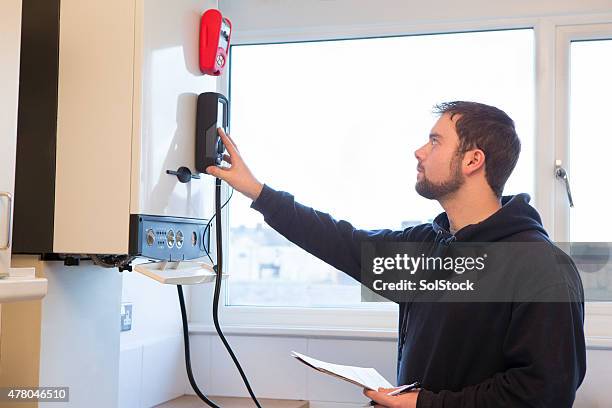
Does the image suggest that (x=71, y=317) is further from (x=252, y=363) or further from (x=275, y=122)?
(x=275, y=122)

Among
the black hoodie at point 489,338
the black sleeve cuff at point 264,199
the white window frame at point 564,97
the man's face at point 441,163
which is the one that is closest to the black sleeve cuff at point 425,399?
the black hoodie at point 489,338

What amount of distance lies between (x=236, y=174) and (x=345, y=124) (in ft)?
2.85

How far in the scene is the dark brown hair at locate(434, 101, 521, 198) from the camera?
66.6 inches

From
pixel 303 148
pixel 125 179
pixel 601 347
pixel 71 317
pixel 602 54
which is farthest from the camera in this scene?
pixel 303 148

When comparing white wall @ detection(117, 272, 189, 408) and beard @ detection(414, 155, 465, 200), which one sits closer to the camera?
beard @ detection(414, 155, 465, 200)

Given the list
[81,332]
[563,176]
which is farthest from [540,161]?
[81,332]

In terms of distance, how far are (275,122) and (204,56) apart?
91cm

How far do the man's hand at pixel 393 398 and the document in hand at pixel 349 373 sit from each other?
15 mm

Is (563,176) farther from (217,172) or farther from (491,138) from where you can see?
(217,172)

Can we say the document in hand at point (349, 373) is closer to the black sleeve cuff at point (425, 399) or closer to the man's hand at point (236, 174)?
the black sleeve cuff at point (425, 399)

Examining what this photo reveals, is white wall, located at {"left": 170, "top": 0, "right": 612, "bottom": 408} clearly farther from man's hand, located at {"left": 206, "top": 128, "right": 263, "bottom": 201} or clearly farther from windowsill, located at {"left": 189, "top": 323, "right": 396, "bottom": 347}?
man's hand, located at {"left": 206, "top": 128, "right": 263, "bottom": 201}

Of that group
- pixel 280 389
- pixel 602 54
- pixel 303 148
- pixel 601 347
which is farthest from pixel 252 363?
pixel 602 54

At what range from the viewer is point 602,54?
233 centimetres

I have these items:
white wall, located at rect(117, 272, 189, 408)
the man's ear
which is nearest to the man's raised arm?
the man's ear
